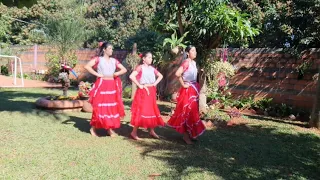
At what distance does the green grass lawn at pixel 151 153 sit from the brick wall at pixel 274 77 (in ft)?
5.41

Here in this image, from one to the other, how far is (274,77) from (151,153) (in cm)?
542

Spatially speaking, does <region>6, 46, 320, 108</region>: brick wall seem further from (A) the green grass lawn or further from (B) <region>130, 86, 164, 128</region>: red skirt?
(B) <region>130, 86, 164, 128</region>: red skirt

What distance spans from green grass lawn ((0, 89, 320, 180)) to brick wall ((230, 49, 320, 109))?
1.65m

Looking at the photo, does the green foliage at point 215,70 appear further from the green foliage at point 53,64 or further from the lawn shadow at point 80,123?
the green foliage at point 53,64

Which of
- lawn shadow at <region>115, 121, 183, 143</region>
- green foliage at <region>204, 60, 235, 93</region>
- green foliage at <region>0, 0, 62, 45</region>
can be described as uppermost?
green foliage at <region>0, 0, 62, 45</region>

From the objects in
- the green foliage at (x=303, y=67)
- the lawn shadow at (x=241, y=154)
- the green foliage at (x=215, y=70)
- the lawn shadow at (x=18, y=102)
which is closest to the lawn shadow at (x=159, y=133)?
the lawn shadow at (x=241, y=154)

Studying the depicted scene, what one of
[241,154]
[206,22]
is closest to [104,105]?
[241,154]

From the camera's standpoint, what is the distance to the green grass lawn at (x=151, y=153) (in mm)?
4168

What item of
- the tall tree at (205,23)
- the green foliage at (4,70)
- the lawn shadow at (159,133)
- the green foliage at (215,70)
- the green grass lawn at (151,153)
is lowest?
the lawn shadow at (159,133)

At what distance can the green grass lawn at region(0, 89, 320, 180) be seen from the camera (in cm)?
417

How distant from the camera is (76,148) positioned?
201 inches

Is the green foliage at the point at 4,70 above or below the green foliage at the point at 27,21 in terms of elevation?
below

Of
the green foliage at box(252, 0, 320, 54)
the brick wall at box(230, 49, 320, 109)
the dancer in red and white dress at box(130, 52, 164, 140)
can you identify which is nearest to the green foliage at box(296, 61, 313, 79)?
the brick wall at box(230, 49, 320, 109)

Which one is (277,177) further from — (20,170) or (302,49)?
(302,49)
